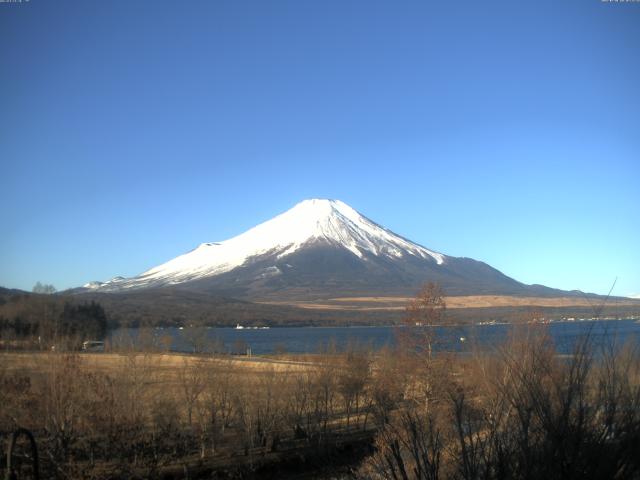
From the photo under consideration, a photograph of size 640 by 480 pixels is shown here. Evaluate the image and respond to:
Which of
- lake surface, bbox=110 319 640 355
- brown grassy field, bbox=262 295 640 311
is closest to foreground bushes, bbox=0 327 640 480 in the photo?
lake surface, bbox=110 319 640 355

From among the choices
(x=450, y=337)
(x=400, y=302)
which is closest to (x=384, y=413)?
(x=450, y=337)

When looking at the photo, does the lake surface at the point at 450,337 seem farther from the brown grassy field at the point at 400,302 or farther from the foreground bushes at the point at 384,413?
the brown grassy field at the point at 400,302

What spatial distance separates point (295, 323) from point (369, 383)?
4663 inches

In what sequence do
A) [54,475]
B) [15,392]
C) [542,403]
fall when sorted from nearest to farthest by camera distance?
[542,403] < [54,475] < [15,392]

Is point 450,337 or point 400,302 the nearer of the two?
point 450,337

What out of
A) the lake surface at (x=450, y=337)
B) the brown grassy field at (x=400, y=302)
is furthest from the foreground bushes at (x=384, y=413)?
the brown grassy field at (x=400, y=302)

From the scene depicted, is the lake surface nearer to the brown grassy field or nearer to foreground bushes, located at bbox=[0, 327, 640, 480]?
foreground bushes, located at bbox=[0, 327, 640, 480]

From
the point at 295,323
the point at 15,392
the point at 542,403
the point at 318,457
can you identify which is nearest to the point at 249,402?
the point at 318,457

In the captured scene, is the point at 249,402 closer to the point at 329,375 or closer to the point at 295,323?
the point at 329,375

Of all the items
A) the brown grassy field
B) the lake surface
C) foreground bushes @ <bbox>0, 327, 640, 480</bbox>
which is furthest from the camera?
the brown grassy field

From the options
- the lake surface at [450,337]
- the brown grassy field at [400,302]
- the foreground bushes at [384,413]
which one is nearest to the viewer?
the foreground bushes at [384,413]

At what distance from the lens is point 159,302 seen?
159 metres

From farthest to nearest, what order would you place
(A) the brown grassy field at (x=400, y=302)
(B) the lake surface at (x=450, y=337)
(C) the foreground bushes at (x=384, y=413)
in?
(A) the brown grassy field at (x=400, y=302), (B) the lake surface at (x=450, y=337), (C) the foreground bushes at (x=384, y=413)

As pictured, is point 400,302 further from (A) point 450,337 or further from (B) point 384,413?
(B) point 384,413
